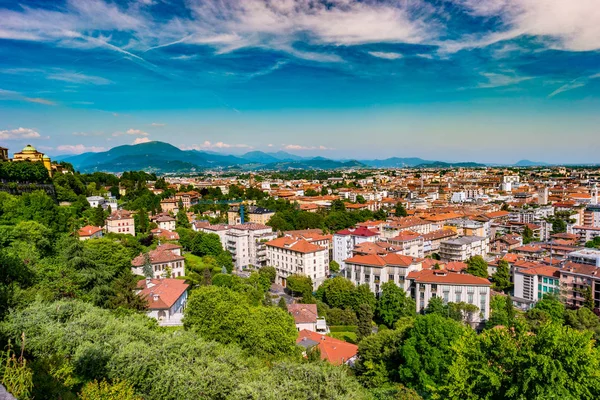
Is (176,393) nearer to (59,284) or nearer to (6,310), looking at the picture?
(6,310)

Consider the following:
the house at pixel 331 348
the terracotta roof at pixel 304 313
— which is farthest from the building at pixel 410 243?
the house at pixel 331 348

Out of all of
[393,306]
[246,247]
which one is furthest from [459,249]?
[246,247]

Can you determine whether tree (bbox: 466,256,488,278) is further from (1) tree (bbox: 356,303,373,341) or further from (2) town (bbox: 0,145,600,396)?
(1) tree (bbox: 356,303,373,341)

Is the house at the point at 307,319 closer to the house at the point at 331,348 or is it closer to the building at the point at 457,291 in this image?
the house at the point at 331,348

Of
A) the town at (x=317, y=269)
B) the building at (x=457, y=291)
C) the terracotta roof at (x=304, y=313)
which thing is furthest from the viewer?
the building at (x=457, y=291)

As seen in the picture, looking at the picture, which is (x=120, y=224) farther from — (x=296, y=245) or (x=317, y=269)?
(x=317, y=269)

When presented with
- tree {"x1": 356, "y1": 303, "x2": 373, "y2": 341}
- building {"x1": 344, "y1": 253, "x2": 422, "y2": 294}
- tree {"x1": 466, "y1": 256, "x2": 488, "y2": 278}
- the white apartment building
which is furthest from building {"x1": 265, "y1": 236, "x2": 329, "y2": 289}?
tree {"x1": 466, "y1": 256, "x2": 488, "y2": 278}

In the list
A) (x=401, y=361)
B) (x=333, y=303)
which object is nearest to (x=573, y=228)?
(x=333, y=303)
